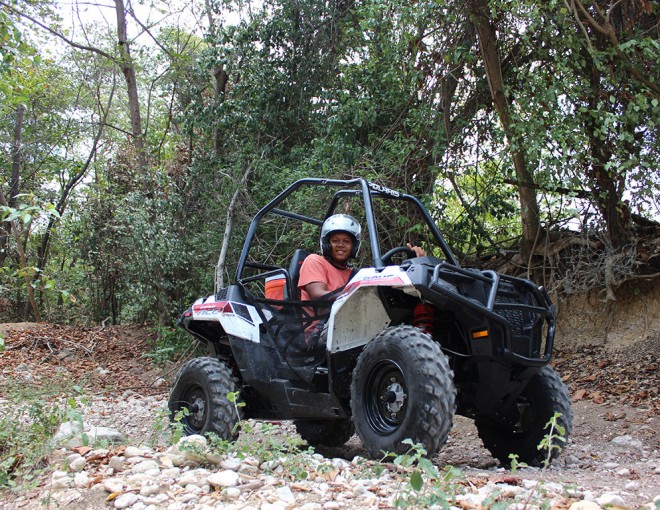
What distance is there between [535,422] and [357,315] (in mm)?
1351

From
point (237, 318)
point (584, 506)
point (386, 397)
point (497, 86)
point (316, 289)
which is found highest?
point (497, 86)

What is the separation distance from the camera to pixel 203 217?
12.1 metres

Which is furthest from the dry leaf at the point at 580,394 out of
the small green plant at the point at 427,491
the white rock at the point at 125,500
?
the white rock at the point at 125,500

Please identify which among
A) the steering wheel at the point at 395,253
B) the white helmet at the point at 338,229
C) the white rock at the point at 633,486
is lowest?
the white rock at the point at 633,486

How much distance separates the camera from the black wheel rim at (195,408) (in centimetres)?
526

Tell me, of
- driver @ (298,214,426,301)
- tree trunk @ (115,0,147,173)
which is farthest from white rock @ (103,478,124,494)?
tree trunk @ (115,0,147,173)

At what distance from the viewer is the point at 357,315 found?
455 cm

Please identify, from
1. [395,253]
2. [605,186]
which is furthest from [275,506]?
[605,186]

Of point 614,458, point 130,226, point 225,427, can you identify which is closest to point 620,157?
point 614,458

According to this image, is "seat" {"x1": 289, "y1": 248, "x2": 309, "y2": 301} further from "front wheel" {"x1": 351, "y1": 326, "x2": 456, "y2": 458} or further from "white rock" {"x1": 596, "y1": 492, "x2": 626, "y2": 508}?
"white rock" {"x1": 596, "y1": 492, "x2": 626, "y2": 508}

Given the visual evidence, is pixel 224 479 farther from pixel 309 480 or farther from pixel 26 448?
pixel 26 448

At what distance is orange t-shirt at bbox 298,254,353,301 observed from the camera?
502cm

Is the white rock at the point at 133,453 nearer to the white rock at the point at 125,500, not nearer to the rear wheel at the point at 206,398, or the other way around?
the white rock at the point at 125,500

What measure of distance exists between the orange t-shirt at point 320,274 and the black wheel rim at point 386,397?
1082mm
